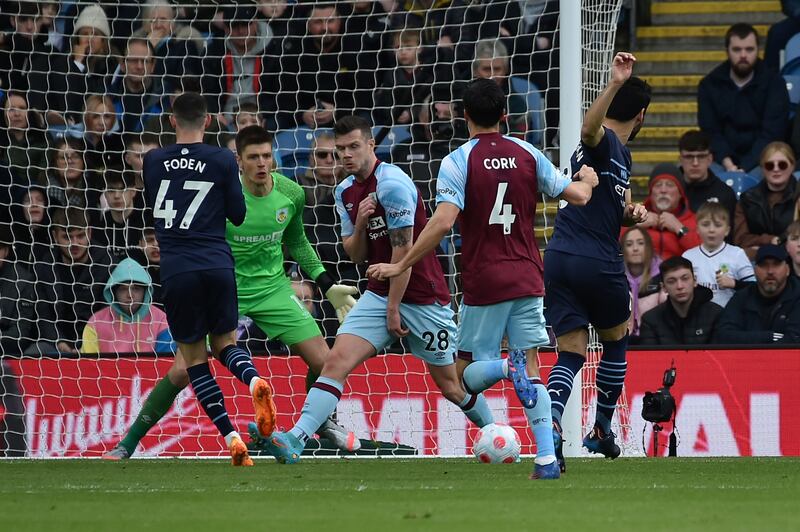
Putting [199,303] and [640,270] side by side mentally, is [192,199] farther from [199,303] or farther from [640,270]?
[640,270]

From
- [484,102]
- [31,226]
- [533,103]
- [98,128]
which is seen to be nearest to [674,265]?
[533,103]

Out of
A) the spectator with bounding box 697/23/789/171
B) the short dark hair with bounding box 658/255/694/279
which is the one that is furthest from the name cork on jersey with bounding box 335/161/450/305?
the spectator with bounding box 697/23/789/171

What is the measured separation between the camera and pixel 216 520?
218 inches

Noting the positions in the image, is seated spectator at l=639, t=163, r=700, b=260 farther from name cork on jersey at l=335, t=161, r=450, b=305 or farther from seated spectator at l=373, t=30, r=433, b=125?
name cork on jersey at l=335, t=161, r=450, b=305

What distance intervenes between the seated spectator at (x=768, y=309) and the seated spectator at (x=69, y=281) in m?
5.18

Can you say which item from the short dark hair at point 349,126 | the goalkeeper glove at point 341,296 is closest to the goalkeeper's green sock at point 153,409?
the goalkeeper glove at point 341,296

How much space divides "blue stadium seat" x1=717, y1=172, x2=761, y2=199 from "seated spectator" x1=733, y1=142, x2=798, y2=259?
1.86ft

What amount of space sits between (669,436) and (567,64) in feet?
9.21

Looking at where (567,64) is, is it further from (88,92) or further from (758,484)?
(88,92)

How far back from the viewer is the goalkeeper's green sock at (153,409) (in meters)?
9.57

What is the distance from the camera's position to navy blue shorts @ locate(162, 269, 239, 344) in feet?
27.8

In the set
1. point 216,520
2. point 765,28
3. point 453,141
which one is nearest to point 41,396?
point 453,141

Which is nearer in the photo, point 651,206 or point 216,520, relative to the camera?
point 216,520

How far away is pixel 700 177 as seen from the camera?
13.0 m
